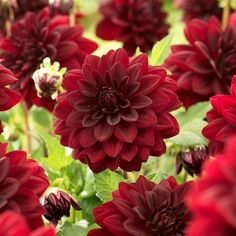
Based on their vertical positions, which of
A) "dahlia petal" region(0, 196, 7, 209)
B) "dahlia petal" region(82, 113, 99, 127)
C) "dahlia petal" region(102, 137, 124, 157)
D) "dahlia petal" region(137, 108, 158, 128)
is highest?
"dahlia petal" region(0, 196, 7, 209)

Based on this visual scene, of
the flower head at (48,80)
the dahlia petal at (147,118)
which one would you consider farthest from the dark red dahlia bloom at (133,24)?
the dahlia petal at (147,118)

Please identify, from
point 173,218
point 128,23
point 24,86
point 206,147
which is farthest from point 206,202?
point 128,23

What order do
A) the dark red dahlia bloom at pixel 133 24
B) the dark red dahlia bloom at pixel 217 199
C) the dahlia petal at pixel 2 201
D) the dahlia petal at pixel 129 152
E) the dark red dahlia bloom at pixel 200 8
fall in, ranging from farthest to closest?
the dark red dahlia bloom at pixel 200 8 → the dark red dahlia bloom at pixel 133 24 → the dahlia petal at pixel 129 152 → the dahlia petal at pixel 2 201 → the dark red dahlia bloom at pixel 217 199

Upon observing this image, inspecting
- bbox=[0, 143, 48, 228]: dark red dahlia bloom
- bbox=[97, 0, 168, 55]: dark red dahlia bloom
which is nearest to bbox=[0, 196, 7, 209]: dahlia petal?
bbox=[0, 143, 48, 228]: dark red dahlia bloom

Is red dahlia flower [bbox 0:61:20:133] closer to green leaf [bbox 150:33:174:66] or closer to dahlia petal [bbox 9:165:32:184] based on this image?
dahlia petal [bbox 9:165:32:184]

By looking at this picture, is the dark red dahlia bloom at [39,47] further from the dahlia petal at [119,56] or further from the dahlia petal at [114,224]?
the dahlia petal at [114,224]

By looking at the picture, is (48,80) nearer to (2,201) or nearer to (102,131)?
(102,131)

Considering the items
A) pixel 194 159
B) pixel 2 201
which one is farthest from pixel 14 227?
pixel 194 159
